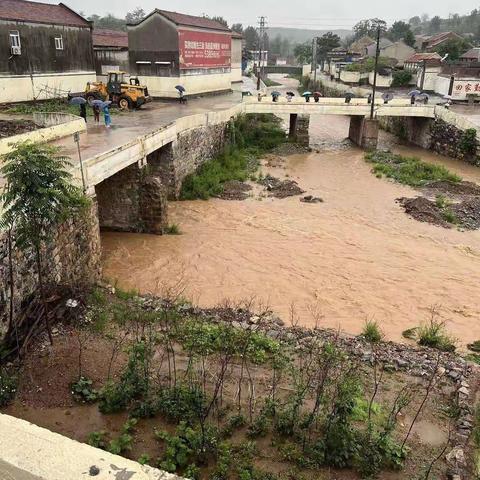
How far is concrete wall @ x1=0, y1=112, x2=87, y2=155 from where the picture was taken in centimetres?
1339

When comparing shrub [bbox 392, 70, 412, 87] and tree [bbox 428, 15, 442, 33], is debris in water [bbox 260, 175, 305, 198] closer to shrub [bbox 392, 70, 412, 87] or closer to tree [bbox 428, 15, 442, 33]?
shrub [bbox 392, 70, 412, 87]

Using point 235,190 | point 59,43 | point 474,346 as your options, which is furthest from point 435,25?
point 474,346

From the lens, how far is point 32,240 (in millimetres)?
7727

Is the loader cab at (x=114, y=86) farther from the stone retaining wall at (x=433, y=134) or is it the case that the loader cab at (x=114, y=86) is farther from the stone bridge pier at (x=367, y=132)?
the stone retaining wall at (x=433, y=134)

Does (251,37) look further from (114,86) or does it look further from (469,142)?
(469,142)

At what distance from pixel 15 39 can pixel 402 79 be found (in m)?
38.9

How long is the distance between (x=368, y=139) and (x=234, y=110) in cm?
883

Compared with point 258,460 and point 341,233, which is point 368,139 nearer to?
point 341,233

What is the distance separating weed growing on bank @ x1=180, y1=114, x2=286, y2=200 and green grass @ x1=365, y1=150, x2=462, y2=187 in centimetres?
639

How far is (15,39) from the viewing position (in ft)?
77.6

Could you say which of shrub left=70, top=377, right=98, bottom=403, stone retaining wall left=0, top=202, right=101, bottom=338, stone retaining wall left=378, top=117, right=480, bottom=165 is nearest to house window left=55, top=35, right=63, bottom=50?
stone retaining wall left=0, top=202, right=101, bottom=338

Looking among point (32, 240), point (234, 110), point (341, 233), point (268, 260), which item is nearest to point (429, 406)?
point (32, 240)

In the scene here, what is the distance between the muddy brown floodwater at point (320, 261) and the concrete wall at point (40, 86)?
11373mm

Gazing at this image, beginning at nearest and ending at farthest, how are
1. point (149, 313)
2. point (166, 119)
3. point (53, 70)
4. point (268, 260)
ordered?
point (149, 313), point (268, 260), point (166, 119), point (53, 70)
